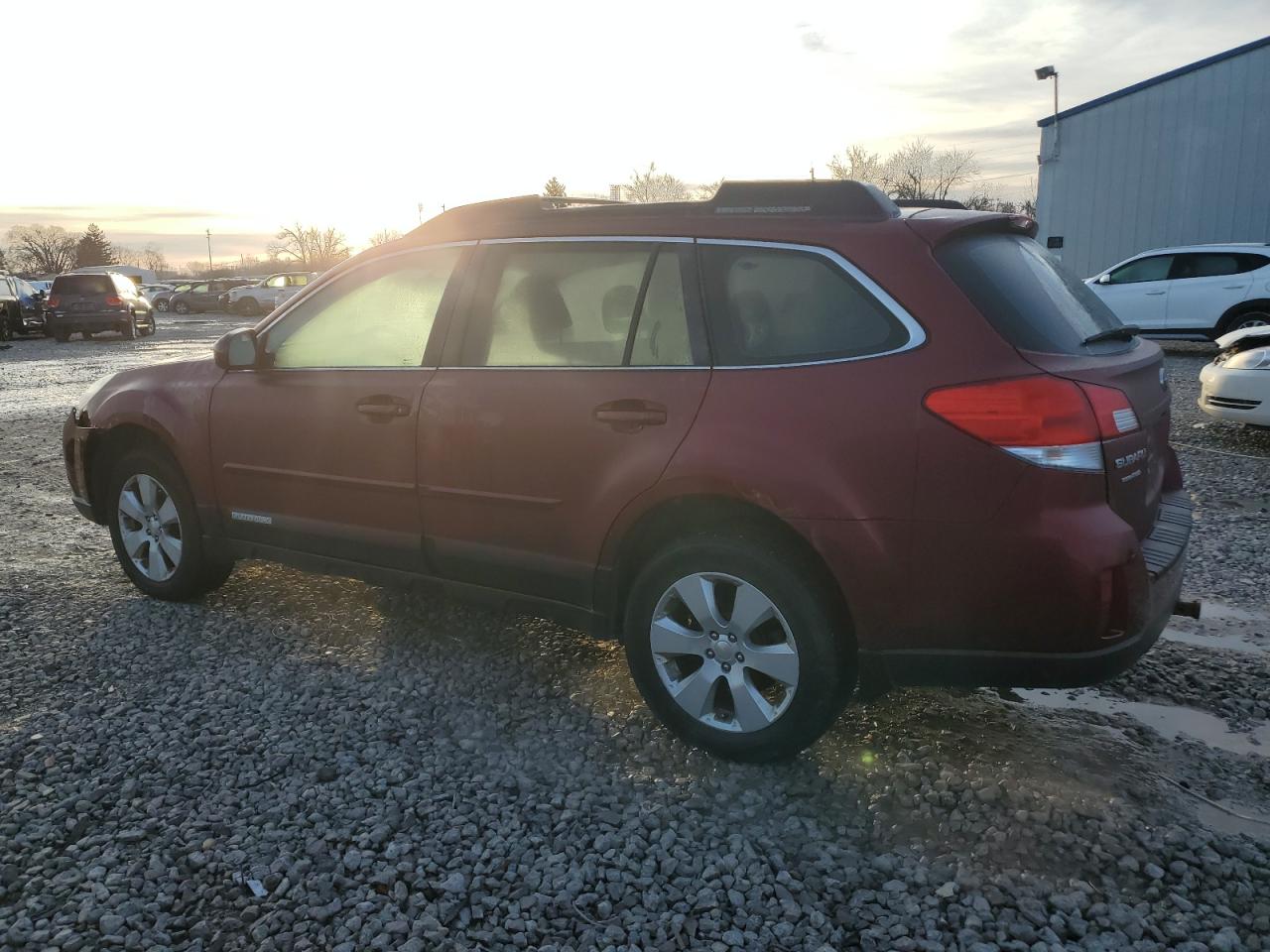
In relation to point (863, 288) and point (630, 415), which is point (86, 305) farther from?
point (863, 288)

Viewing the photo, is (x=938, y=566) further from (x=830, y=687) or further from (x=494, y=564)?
(x=494, y=564)

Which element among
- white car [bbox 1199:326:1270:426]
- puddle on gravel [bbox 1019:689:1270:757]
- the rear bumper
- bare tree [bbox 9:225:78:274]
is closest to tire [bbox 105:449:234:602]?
the rear bumper

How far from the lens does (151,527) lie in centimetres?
473

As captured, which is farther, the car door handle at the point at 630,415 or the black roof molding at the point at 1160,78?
the black roof molding at the point at 1160,78

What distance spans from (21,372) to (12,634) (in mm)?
15404

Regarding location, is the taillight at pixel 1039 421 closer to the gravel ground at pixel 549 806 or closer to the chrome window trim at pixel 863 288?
the chrome window trim at pixel 863 288

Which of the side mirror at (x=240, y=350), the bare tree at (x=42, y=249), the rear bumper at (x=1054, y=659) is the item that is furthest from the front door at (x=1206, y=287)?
the bare tree at (x=42, y=249)

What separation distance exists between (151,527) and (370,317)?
1.67 m

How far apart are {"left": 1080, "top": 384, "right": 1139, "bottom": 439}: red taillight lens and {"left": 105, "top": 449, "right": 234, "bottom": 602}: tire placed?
376 cm

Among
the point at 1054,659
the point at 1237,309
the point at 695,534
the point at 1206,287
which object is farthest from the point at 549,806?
the point at 1206,287

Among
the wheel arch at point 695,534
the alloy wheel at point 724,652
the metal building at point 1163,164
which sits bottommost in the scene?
the alloy wheel at point 724,652

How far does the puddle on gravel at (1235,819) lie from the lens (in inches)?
109

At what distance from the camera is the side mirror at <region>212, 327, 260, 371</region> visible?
4.20 m

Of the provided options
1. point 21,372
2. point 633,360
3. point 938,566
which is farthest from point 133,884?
point 21,372
